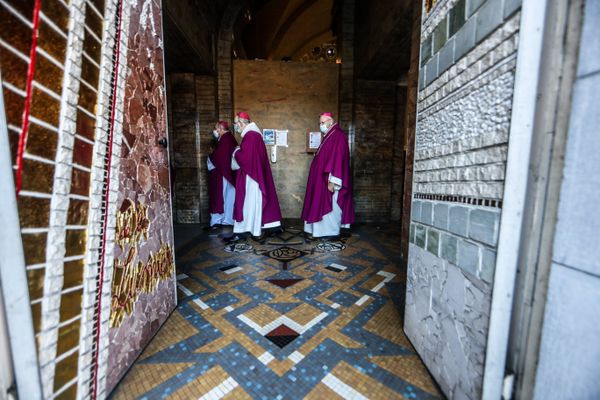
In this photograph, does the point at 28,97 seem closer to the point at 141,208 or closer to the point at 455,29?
the point at 141,208

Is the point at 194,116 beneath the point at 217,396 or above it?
above

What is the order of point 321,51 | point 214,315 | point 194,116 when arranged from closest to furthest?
point 214,315 < point 194,116 < point 321,51

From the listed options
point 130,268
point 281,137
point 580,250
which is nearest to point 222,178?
point 281,137

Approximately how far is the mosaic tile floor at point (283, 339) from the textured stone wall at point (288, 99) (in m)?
2.63

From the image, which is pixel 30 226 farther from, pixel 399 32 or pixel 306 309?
pixel 399 32

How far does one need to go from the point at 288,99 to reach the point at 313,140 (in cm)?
91

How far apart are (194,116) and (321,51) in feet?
17.1

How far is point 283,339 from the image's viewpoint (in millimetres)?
1382

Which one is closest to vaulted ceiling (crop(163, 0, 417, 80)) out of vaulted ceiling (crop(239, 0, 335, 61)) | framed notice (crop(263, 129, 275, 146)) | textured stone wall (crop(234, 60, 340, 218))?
textured stone wall (crop(234, 60, 340, 218))

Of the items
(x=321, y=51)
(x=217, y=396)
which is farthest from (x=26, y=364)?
(x=321, y=51)

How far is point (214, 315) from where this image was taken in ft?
5.27

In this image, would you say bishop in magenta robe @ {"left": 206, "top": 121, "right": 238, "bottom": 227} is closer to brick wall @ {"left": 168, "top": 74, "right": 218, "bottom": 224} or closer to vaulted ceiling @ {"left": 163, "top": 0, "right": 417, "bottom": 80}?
brick wall @ {"left": 168, "top": 74, "right": 218, "bottom": 224}

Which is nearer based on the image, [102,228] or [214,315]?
[102,228]

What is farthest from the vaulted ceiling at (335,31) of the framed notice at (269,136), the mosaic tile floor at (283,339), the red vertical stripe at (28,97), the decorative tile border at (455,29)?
the mosaic tile floor at (283,339)
